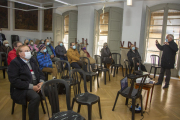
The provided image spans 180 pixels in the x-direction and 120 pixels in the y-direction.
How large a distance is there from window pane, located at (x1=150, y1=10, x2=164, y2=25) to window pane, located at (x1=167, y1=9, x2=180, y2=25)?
31cm

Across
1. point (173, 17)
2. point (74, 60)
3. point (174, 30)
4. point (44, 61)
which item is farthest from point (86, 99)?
point (173, 17)

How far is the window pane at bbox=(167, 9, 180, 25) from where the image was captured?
571cm

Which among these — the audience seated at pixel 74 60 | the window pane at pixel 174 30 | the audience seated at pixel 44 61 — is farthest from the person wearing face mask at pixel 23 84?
the window pane at pixel 174 30

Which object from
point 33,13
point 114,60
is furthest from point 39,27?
point 114,60

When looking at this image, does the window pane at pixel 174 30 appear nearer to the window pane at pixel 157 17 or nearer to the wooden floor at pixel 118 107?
the window pane at pixel 157 17

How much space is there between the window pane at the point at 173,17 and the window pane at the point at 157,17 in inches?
12.1

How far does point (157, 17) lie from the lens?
20.3 feet

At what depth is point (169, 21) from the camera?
5875 millimetres

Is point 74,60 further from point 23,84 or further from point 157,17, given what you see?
point 157,17

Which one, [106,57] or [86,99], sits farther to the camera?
[106,57]

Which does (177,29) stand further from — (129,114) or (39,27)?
(39,27)

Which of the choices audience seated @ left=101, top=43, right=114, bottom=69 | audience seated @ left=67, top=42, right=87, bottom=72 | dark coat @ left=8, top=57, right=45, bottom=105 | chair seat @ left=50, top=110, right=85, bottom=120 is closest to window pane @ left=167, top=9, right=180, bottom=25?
audience seated @ left=101, top=43, right=114, bottom=69

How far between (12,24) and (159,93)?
30.6 ft

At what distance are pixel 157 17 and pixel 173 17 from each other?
626 millimetres
